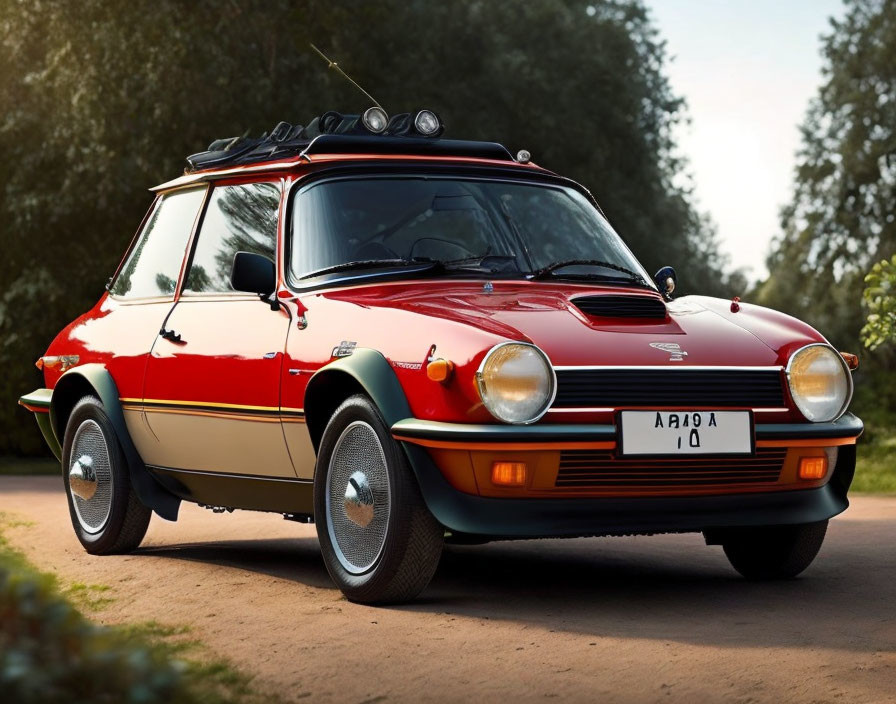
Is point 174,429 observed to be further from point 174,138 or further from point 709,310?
point 174,138

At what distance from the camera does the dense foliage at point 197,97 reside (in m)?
21.7

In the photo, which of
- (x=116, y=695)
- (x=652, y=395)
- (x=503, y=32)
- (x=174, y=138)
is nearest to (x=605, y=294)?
(x=652, y=395)

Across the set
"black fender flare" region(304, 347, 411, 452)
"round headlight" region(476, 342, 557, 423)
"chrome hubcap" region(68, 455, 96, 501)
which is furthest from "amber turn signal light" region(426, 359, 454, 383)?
"chrome hubcap" region(68, 455, 96, 501)

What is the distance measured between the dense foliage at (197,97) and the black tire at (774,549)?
1508 cm

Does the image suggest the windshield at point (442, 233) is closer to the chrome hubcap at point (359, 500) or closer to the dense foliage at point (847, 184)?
the chrome hubcap at point (359, 500)

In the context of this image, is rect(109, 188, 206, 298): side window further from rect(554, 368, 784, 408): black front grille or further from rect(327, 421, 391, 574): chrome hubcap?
rect(554, 368, 784, 408): black front grille

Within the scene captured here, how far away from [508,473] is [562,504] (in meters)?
0.27

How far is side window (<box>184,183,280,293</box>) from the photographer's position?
794cm

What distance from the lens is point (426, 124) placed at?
8531 mm

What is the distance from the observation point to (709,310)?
734 cm

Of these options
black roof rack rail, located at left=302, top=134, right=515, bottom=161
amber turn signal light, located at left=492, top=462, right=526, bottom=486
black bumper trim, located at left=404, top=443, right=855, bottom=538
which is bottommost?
black bumper trim, located at left=404, top=443, right=855, bottom=538

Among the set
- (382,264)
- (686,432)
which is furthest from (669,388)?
(382,264)

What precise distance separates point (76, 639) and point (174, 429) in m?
5.70

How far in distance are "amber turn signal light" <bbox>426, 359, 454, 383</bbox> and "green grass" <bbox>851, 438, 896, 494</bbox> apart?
9.21 meters
